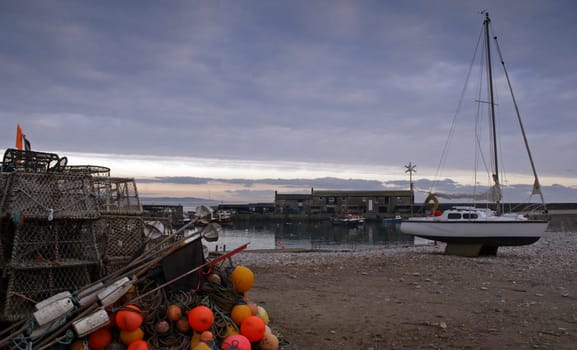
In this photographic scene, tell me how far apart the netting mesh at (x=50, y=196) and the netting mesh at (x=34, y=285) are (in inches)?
28.3

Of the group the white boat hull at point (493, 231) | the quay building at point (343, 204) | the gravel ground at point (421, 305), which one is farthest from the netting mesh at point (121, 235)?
the quay building at point (343, 204)

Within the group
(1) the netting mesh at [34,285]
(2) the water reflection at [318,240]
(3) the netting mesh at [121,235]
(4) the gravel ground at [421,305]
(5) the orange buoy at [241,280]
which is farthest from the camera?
(2) the water reflection at [318,240]

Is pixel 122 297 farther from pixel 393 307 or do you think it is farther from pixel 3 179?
pixel 393 307

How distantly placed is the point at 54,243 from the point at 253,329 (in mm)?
2873

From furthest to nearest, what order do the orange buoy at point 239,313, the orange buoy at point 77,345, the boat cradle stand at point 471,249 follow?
the boat cradle stand at point 471,249
the orange buoy at point 239,313
the orange buoy at point 77,345

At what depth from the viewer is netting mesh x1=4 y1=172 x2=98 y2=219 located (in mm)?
6242

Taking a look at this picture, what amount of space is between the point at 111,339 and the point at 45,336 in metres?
0.73

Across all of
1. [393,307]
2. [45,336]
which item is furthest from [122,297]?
[393,307]

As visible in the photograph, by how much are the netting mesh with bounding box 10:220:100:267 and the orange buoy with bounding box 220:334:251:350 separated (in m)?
2.17

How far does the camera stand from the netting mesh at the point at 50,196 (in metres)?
6.24

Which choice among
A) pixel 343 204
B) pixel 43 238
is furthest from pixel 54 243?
pixel 343 204

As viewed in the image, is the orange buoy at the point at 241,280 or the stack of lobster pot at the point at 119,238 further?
the stack of lobster pot at the point at 119,238

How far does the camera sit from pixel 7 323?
20.0 feet

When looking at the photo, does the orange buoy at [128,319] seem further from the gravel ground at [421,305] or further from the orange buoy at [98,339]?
the gravel ground at [421,305]
